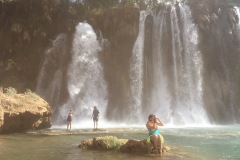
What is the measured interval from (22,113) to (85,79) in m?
17.7

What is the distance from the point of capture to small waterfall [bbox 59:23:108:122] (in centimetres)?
3594

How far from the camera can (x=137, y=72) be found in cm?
4031

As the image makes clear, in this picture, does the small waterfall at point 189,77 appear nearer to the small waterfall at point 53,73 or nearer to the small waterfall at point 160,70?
the small waterfall at point 160,70

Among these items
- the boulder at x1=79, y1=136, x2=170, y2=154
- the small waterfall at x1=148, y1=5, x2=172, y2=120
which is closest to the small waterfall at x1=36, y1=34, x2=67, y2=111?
the small waterfall at x1=148, y1=5, x2=172, y2=120

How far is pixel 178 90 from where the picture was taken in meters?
38.8

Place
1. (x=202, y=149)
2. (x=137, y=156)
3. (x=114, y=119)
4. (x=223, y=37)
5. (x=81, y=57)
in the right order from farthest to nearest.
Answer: (x=223, y=37), (x=81, y=57), (x=114, y=119), (x=202, y=149), (x=137, y=156)

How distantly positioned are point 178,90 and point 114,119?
9.19 m

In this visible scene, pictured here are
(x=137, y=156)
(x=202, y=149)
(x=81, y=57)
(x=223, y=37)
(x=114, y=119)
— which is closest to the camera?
(x=137, y=156)

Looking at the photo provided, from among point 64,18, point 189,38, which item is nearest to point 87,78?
point 64,18

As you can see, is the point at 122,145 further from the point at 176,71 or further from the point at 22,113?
the point at 176,71

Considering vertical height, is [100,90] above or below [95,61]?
below

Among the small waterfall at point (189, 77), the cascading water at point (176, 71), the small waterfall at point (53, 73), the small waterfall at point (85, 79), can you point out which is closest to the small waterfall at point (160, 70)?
the cascading water at point (176, 71)

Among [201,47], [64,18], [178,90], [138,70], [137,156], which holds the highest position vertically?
[64,18]

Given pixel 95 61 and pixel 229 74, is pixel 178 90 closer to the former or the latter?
pixel 229 74
